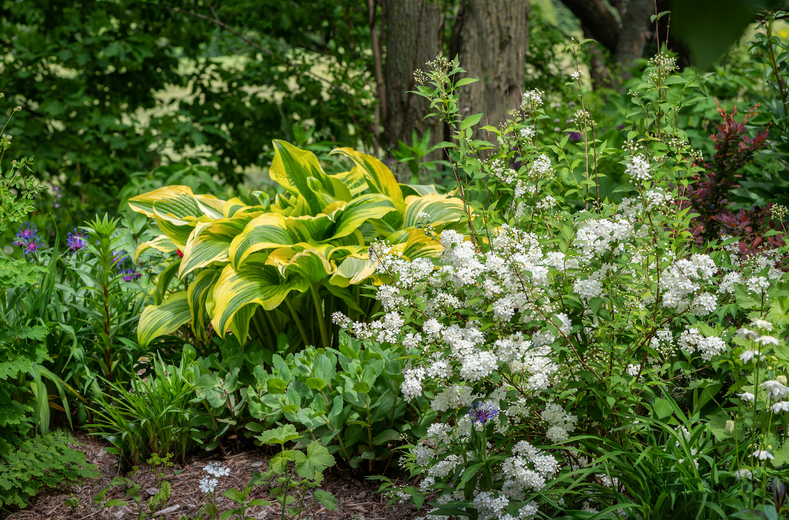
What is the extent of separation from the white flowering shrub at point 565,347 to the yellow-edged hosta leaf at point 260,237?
2.50ft

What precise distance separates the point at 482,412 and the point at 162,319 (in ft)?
4.90

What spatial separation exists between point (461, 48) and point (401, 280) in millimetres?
3204

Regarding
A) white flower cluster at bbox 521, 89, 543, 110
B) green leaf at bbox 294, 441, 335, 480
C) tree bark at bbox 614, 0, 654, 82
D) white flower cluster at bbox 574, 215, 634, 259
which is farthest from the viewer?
tree bark at bbox 614, 0, 654, 82

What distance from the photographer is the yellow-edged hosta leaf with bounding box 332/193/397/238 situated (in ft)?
8.51

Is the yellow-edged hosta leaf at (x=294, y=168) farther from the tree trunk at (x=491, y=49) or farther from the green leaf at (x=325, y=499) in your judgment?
the tree trunk at (x=491, y=49)

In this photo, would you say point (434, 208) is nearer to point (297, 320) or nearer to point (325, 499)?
point (297, 320)

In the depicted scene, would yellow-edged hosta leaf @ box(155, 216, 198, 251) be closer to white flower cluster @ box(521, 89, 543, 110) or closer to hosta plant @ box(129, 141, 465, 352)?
hosta plant @ box(129, 141, 465, 352)

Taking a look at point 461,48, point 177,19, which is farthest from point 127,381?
point 177,19

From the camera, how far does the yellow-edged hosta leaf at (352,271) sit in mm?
2340

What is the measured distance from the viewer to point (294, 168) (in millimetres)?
2867

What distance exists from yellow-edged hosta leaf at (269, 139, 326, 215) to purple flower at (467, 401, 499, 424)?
56.4 inches

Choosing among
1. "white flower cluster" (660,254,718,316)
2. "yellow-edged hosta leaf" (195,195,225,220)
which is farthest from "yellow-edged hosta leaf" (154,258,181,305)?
"white flower cluster" (660,254,718,316)

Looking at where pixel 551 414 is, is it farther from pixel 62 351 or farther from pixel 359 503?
pixel 62 351

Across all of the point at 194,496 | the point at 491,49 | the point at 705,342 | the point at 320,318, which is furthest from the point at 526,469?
the point at 491,49
